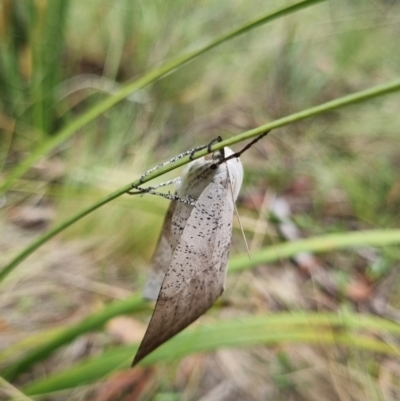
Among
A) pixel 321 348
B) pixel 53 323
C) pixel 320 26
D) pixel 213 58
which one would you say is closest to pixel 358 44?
pixel 320 26

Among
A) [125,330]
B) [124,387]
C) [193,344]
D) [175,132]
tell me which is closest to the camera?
[193,344]

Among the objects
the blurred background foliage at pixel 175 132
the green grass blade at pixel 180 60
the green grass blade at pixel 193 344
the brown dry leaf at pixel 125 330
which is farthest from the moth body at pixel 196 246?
the brown dry leaf at pixel 125 330

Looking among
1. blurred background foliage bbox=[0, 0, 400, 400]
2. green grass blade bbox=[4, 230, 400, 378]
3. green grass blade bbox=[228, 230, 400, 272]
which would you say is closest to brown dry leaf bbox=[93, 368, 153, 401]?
blurred background foliage bbox=[0, 0, 400, 400]

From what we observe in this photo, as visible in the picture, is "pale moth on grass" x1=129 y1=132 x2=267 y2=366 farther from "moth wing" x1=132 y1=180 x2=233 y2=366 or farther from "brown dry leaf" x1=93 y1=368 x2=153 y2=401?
"brown dry leaf" x1=93 y1=368 x2=153 y2=401

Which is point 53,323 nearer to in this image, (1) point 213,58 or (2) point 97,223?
(2) point 97,223

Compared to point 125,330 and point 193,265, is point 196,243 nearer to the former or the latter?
point 193,265

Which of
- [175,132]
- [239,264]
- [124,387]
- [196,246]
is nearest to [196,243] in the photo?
[196,246]
